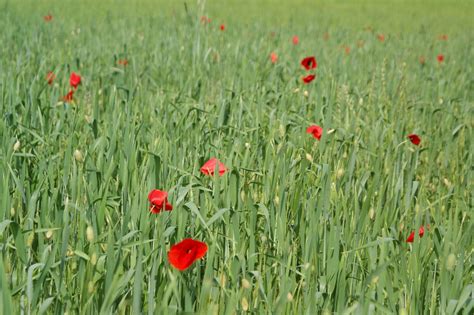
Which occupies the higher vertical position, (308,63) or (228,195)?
(308,63)

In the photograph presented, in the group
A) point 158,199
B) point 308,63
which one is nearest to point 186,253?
point 158,199

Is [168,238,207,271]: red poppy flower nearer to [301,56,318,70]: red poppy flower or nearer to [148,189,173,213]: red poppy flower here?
[148,189,173,213]: red poppy flower

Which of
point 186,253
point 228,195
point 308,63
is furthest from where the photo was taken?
point 308,63

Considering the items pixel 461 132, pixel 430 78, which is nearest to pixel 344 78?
pixel 430 78

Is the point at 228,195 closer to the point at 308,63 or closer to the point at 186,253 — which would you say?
the point at 186,253

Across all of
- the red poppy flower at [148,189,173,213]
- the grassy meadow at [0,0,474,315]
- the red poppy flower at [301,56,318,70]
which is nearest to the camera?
the grassy meadow at [0,0,474,315]

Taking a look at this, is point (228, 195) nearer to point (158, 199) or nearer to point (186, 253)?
point (158, 199)

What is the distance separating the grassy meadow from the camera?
1.28 m

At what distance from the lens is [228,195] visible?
1639 mm

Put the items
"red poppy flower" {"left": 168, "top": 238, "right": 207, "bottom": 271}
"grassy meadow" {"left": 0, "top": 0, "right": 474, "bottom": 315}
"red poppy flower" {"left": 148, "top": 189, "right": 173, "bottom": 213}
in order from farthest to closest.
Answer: "red poppy flower" {"left": 148, "top": 189, "right": 173, "bottom": 213}, "grassy meadow" {"left": 0, "top": 0, "right": 474, "bottom": 315}, "red poppy flower" {"left": 168, "top": 238, "right": 207, "bottom": 271}

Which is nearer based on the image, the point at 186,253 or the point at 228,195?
the point at 186,253

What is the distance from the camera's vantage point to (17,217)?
1731 millimetres

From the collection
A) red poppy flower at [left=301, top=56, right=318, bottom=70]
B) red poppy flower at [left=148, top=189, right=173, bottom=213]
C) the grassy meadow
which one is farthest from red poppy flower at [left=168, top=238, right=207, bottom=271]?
red poppy flower at [left=301, top=56, right=318, bottom=70]

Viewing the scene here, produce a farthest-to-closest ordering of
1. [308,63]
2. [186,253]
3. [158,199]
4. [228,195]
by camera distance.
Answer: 1. [308,63]
2. [228,195]
3. [158,199]
4. [186,253]
